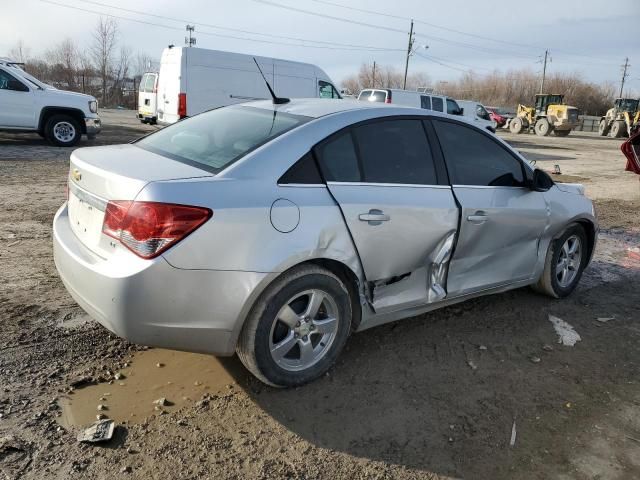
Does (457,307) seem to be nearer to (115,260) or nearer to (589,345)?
(589,345)

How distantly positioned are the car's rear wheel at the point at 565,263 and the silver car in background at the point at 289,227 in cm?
55

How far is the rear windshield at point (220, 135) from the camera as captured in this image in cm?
302

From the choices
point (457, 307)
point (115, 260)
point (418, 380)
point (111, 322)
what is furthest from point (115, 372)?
point (457, 307)

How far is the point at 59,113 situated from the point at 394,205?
12.4m

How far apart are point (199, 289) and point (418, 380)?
149cm

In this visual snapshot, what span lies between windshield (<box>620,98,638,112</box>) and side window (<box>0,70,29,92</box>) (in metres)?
41.4

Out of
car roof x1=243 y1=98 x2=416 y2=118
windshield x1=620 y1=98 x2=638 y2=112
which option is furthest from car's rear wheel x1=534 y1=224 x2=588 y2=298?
windshield x1=620 y1=98 x2=638 y2=112

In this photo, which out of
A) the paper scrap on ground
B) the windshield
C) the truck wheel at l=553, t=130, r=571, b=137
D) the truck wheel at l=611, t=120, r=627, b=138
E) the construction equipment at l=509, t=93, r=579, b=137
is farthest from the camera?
the windshield

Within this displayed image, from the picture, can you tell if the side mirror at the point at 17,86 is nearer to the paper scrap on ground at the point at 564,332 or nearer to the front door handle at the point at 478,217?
the front door handle at the point at 478,217

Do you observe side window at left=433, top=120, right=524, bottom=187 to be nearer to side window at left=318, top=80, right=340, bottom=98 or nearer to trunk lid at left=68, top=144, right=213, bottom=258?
trunk lid at left=68, top=144, right=213, bottom=258

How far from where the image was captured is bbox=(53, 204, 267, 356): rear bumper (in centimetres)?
252

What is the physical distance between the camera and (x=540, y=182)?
4113mm

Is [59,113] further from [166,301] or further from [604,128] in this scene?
[604,128]

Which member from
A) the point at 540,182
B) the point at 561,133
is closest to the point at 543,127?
the point at 561,133
